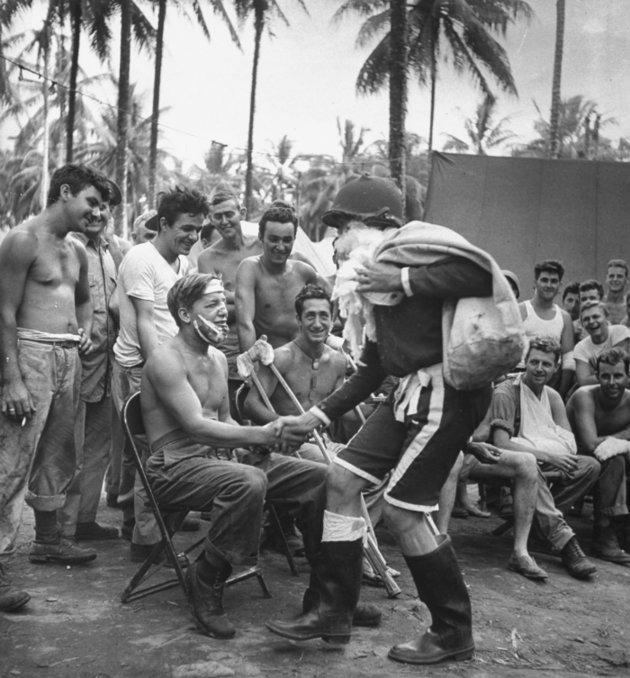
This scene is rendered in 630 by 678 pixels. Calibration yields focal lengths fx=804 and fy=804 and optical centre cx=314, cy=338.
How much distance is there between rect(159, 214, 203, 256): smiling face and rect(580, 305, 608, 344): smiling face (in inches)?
136

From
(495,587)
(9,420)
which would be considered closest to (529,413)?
(495,587)

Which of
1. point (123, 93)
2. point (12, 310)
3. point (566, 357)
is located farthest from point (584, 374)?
point (123, 93)

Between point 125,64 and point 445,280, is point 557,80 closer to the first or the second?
point 125,64

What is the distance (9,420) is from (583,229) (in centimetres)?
968

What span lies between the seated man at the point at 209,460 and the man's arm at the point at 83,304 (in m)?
0.82

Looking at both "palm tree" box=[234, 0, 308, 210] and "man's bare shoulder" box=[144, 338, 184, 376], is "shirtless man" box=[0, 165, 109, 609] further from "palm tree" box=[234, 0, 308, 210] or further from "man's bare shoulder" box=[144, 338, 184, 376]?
"palm tree" box=[234, 0, 308, 210]

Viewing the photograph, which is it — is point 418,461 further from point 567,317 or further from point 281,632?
point 567,317

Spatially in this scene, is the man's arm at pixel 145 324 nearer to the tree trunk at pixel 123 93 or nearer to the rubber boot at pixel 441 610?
the rubber boot at pixel 441 610

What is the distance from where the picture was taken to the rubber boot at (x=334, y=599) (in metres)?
3.26

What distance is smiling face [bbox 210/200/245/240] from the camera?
559 cm

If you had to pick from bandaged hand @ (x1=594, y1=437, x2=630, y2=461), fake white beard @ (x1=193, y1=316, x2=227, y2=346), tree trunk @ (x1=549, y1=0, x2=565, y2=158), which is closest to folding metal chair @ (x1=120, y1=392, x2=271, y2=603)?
fake white beard @ (x1=193, y1=316, x2=227, y2=346)

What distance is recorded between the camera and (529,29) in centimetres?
2772

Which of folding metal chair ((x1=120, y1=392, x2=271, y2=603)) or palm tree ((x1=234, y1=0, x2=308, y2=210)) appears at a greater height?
palm tree ((x1=234, y1=0, x2=308, y2=210))

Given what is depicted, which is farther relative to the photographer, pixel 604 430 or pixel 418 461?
pixel 604 430
